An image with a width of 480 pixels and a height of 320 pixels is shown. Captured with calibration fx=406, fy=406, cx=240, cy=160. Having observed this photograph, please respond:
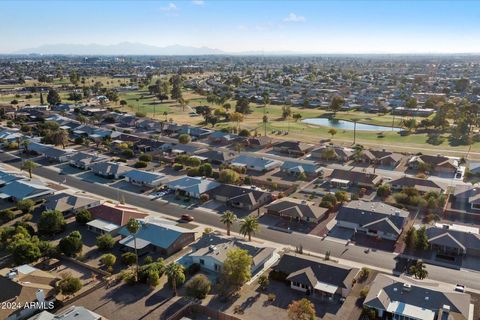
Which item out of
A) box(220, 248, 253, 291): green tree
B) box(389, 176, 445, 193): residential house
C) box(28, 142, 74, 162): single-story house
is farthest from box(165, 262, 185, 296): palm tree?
box(28, 142, 74, 162): single-story house

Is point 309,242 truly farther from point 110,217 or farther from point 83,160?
point 83,160

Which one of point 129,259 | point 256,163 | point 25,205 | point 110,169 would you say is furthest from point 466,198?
point 25,205

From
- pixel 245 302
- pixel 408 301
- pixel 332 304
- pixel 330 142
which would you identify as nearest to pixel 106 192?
pixel 245 302

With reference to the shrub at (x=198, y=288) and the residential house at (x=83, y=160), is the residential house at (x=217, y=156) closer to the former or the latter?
the residential house at (x=83, y=160)

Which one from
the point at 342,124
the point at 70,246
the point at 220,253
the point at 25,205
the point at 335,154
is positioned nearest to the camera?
the point at 220,253

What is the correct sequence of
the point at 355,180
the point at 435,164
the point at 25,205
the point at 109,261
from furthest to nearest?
the point at 435,164 < the point at 355,180 < the point at 25,205 < the point at 109,261

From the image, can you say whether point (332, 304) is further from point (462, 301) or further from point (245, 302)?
point (462, 301)

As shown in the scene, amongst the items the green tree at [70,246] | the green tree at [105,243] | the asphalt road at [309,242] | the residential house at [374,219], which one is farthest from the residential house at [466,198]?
the green tree at [70,246]
